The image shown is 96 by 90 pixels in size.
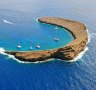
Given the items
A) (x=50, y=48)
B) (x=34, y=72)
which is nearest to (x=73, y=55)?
(x=50, y=48)

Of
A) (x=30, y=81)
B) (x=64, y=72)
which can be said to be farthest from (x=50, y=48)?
(x=30, y=81)

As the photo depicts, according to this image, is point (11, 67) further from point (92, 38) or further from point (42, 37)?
point (92, 38)

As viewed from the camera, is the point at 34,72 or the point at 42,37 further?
the point at 42,37

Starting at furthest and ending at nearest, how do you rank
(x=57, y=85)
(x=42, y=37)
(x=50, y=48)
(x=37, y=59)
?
(x=42, y=37) → (x=50, y=48) → (x=37, y=59) → (x=57, y=85)

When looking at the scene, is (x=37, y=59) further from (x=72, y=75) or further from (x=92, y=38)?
(x=92, y=38)

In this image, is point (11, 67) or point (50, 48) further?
point (50, 48)

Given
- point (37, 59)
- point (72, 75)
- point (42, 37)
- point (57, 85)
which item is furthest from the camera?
point (42, 37)

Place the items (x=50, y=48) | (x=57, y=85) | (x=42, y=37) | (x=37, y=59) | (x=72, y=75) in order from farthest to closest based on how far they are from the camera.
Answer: (x=42, y=37) → (x=50, y=48) → (x=37, y=59) → (x=72, y=75) → (x=57, y=85)

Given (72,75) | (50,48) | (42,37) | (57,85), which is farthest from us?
(42,37)

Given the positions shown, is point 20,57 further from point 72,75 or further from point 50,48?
point 72,75
